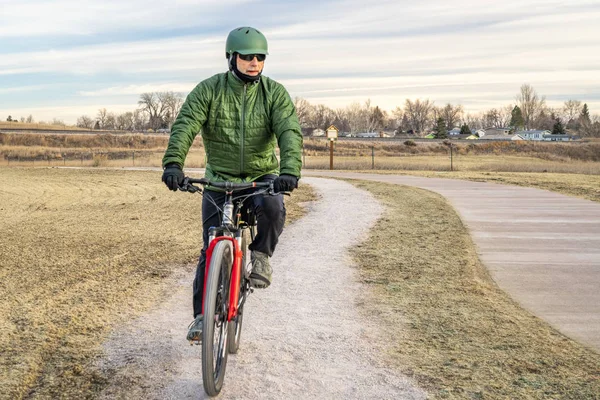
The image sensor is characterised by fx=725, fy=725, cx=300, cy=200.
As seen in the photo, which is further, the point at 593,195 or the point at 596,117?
the point at 596,117

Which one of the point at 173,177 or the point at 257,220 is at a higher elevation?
the point at 173,177

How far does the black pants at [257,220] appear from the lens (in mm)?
4344

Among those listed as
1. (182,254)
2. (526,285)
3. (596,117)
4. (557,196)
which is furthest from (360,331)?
(596,117)

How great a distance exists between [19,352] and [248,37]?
2528 millimetres

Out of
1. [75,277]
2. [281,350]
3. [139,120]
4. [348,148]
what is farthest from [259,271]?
[139,120]

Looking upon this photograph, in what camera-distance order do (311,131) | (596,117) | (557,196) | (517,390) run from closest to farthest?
(517,390) < (557,196) < (311,131) < (596,117)

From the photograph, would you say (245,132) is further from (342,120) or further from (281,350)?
(342,120)

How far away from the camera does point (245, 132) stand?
4.48m

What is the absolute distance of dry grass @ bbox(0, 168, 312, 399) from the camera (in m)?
4.40

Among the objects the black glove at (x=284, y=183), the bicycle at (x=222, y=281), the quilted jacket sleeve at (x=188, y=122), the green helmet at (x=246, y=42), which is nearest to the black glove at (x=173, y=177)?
the bicycle at (x=222, y=281)

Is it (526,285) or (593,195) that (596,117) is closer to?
(593,195)

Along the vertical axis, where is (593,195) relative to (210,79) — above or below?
below

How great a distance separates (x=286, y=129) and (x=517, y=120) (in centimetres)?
17123

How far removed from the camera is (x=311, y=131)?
493ft
